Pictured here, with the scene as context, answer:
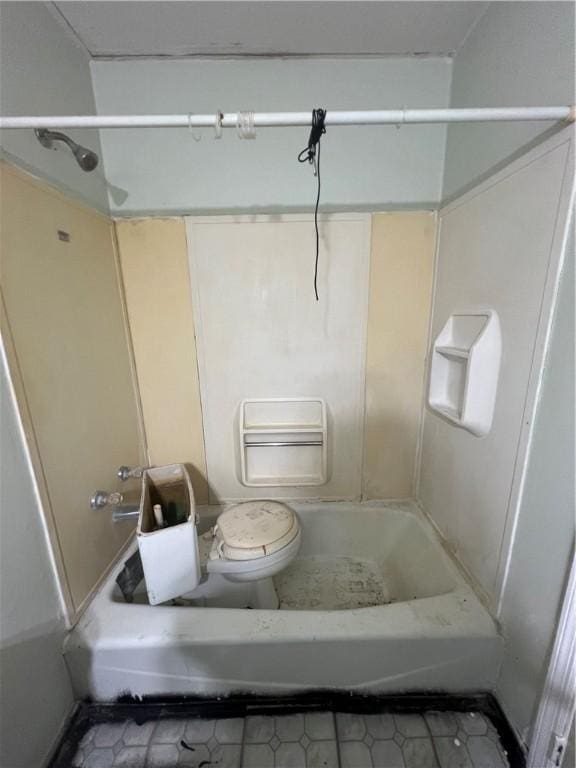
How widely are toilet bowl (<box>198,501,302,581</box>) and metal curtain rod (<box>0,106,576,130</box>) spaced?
3.97 ft

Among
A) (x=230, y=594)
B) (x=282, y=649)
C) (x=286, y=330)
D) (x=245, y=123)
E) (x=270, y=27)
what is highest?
(x=270, y=27)

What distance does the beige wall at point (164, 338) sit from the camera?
1.32 m

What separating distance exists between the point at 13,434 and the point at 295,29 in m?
1.53

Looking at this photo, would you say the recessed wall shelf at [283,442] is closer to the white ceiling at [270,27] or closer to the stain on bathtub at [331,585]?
the stain on bathtub at [331,585]

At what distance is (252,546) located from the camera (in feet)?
3.67

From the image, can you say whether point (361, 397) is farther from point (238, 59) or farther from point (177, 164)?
point (238, 59)

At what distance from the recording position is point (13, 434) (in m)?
0.81

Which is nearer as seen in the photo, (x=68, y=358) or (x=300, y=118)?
(x=300, y=118)

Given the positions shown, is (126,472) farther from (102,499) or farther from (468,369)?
(468,369)

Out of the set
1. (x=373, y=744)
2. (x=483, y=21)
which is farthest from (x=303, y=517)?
(x=483, y=21)

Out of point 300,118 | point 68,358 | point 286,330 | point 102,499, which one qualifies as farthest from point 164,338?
point 300,118

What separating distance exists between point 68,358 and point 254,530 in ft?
2.88

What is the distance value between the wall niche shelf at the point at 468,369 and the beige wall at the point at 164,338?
105 cm

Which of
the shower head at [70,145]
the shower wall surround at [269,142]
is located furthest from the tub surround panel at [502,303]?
the shower head at [70,145]
